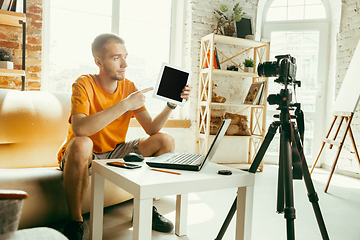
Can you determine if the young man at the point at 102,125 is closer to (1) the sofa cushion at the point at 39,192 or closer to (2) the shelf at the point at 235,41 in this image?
(1) the sofa cushion at the point at 39,192

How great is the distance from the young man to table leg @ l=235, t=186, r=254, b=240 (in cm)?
60

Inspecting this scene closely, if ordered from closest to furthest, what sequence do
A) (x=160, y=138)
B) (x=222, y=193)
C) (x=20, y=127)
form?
1. (x=160, y=138)
2. (x=20, y=127)
3. (x=222, y=193)

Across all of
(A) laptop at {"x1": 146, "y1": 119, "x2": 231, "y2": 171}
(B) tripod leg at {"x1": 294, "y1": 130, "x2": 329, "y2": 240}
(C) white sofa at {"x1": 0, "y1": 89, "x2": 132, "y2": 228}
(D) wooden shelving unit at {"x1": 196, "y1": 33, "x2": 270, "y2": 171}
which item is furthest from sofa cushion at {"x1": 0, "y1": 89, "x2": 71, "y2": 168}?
(D) wooden shelving unit at {"x1": 196, "y1": 33, "x2": 270, "y2": 171}

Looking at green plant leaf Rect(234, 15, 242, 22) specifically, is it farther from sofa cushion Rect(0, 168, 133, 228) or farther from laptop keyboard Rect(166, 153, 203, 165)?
sofa cushion Rect(0, 168, 133, 228)

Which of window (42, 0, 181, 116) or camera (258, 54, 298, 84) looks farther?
window (42, 0, 181, 116)

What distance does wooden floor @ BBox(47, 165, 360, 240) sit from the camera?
5.16ft

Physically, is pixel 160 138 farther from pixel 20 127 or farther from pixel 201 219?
pixel 20 127

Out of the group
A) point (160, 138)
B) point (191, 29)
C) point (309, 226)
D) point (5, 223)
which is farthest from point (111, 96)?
point (191, 29)

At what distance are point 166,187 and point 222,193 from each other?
162 cm

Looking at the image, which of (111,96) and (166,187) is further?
(111,96)

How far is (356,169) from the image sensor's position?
3.32m

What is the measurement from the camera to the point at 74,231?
4.35 feet

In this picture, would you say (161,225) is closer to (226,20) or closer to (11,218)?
(11,218)

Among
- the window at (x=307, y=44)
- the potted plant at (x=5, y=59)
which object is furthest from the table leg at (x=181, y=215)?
the window at (x=307, y=44)
